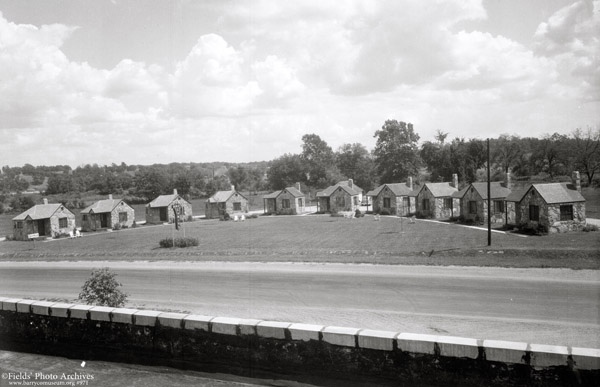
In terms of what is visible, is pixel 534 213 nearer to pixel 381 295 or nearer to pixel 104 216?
pixel 381 295

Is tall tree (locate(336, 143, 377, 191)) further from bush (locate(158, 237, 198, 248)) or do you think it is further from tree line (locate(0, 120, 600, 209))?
bush (locate(158, 237, 198, 248))

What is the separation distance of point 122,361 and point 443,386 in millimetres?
5015

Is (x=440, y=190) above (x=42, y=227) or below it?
above

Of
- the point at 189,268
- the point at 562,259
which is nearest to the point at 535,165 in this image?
the point at 562,259

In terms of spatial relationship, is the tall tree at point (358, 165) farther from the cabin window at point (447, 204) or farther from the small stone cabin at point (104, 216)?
the small stone cabin at point (104, 216)

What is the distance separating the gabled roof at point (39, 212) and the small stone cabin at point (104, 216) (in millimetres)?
5033

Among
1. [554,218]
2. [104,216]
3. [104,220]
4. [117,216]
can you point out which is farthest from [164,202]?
[554,218]

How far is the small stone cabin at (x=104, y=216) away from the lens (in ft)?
205

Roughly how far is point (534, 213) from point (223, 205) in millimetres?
47361

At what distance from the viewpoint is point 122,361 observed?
7199mm

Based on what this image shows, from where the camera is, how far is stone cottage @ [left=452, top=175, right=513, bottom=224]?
4731 centimetres

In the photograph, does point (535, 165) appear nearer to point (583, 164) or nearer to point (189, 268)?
point (583, 164)

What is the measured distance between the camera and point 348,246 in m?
35.2


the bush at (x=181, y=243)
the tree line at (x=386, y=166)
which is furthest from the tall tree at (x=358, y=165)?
the bush at (x=181, y=243)
